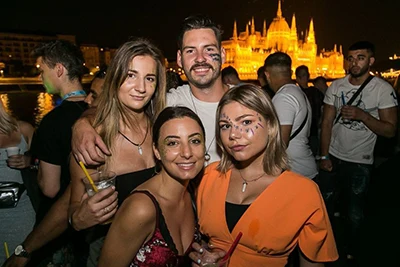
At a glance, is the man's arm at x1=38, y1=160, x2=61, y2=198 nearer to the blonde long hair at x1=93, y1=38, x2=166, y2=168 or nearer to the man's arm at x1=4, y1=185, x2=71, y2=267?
the man's arm at x1=4, y1=185, x2=71, y2=267

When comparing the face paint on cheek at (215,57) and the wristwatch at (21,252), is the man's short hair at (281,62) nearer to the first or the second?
the face paint on cheek at (215,57)

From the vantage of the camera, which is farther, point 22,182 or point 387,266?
point 387,266

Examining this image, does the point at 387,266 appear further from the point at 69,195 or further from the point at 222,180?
the point at 69,195

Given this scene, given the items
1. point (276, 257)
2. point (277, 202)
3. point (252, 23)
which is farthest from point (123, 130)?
point (252, 23)

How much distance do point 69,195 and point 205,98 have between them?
128cm

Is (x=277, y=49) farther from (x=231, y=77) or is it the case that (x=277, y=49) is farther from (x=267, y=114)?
(x=267, y=114)

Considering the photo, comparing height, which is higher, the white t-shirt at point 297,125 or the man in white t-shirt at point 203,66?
the man in white t-shirt at point 203,66

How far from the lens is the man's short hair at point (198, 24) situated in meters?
2.66

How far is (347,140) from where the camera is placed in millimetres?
4027

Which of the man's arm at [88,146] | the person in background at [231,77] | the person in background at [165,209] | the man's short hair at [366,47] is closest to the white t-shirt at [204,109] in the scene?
the person in background at [165,209]

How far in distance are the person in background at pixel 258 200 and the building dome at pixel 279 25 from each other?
83.3 meters

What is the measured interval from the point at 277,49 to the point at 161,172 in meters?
80.8

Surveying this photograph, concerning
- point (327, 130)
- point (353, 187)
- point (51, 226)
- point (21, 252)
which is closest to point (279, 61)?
point (327, 130)

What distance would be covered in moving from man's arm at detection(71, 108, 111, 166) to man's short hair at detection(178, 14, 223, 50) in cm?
112
